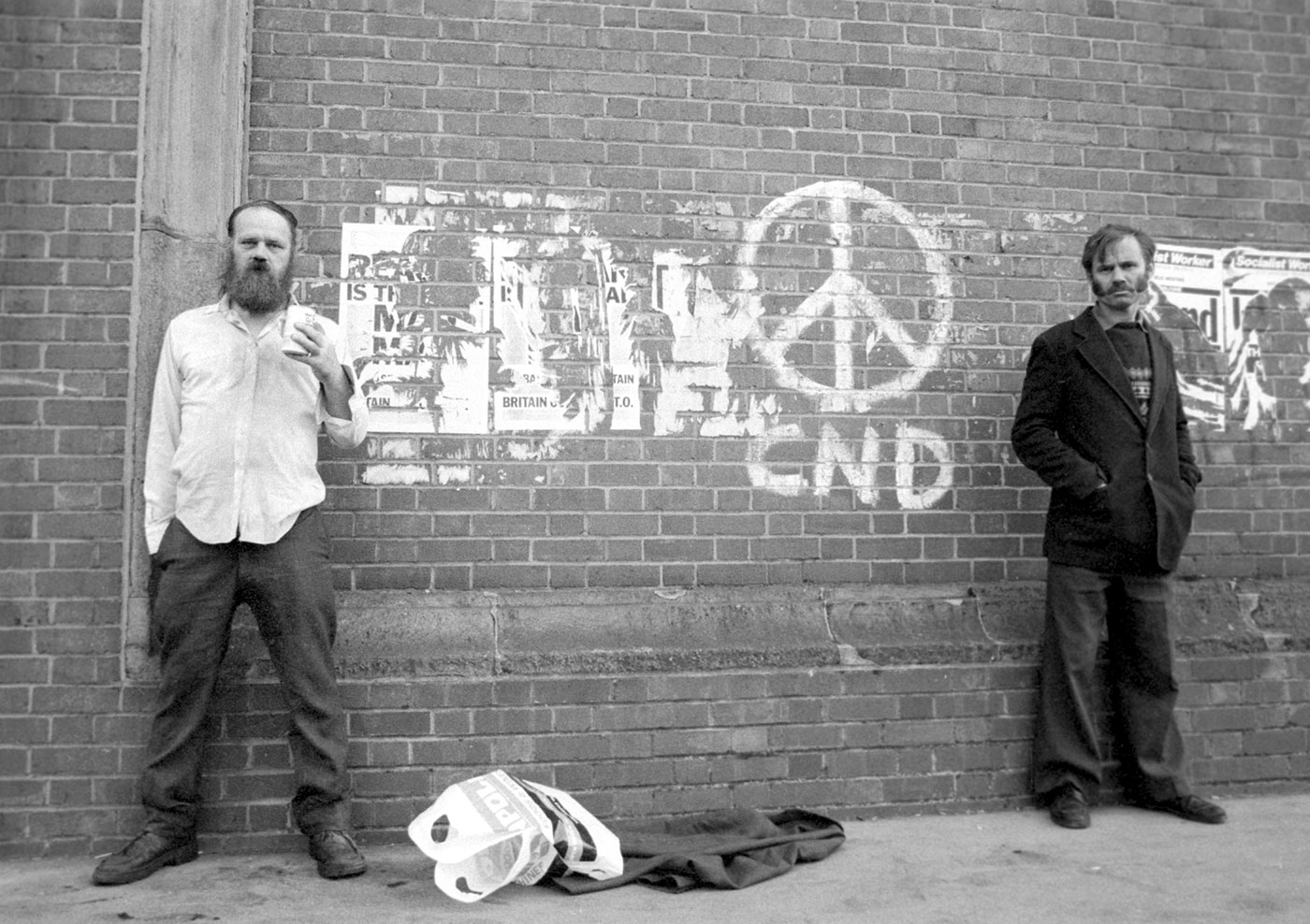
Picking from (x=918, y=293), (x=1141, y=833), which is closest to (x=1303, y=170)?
(x=918, y=293)

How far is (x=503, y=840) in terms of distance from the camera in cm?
334

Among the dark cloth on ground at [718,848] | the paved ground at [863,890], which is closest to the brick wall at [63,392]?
the paved ground at [863,890]

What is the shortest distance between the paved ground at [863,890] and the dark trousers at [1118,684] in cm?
27

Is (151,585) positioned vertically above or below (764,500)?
below

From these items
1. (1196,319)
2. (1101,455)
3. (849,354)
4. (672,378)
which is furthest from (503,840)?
(1196,319)

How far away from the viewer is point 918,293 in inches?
177

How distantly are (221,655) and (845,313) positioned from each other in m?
2.70

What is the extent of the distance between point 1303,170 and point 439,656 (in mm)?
4324

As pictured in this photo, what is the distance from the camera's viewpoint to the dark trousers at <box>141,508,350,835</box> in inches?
141

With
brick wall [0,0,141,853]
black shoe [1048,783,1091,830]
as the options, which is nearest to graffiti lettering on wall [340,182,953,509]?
brick wall [0,0,141,853]

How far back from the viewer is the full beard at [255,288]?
3643 mm

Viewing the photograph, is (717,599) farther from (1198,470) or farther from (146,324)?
(146,324)

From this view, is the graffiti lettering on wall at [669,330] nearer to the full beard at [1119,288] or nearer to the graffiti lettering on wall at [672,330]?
the graffiti lettering on wall at [672,330]

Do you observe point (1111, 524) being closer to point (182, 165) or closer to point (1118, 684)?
point (1118, 684)
